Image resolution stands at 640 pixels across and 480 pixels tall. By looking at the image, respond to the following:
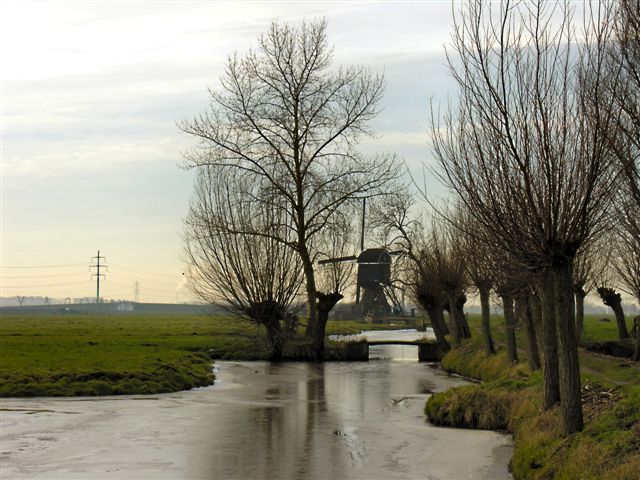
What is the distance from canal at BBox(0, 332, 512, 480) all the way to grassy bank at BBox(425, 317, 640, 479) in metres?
0.71

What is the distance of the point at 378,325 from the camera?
10638cm

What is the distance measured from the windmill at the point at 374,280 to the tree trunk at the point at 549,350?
32.6m

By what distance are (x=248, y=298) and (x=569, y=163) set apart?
36762 millimetres

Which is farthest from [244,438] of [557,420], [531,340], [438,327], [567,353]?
[438,327]

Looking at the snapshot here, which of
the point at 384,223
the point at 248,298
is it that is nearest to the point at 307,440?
the point at 248,298

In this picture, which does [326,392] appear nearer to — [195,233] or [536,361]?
[536,361]

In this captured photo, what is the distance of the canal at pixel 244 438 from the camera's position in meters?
18.7

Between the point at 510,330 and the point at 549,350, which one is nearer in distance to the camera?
the point at 549,350

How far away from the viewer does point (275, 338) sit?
53.1m

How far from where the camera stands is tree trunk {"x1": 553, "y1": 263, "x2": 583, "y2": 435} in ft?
54.6

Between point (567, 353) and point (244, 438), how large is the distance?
9167 mm

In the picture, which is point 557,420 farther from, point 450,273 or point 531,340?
point 450,273

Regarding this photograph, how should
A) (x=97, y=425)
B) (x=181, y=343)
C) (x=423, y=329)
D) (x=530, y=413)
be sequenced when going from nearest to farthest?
(x=530, y=413) → (x=97, y=425) → (x=181, y=343) → (x=423, y=329)

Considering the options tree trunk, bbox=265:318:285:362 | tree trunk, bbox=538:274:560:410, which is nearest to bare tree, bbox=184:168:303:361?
tree trunk, bbox=265:318:285:362
